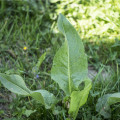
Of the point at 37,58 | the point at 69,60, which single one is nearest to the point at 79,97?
the point at 69,60

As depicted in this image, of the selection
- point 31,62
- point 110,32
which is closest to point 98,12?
point 110,32

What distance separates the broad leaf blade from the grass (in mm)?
212

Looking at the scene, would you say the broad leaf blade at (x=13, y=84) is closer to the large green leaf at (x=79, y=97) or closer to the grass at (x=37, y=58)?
the grass at (x=37, y=58)

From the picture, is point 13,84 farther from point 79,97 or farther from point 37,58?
point 37,58

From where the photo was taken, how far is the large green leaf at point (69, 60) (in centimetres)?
153

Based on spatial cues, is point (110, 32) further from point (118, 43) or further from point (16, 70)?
point (16, 70)

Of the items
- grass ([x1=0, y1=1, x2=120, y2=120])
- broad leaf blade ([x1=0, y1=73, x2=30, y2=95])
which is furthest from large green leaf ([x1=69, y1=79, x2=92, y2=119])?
broad leaf blade ([x1=0, y1=73, x2=30, y2=95])

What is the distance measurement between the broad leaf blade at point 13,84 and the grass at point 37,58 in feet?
0.69

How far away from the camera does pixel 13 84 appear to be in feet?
5.01

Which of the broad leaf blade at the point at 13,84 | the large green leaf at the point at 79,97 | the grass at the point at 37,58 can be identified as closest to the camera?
the large green leaf at the point at 79,97

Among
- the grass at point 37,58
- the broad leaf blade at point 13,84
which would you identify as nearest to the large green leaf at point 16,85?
the broad leaf blade at point 13,84

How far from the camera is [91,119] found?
65.0 inches

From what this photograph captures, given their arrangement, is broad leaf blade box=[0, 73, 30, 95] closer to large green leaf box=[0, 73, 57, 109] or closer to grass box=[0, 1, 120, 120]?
large green leaf box=[0, 73, 57, 109]

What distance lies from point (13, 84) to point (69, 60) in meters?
0.45
